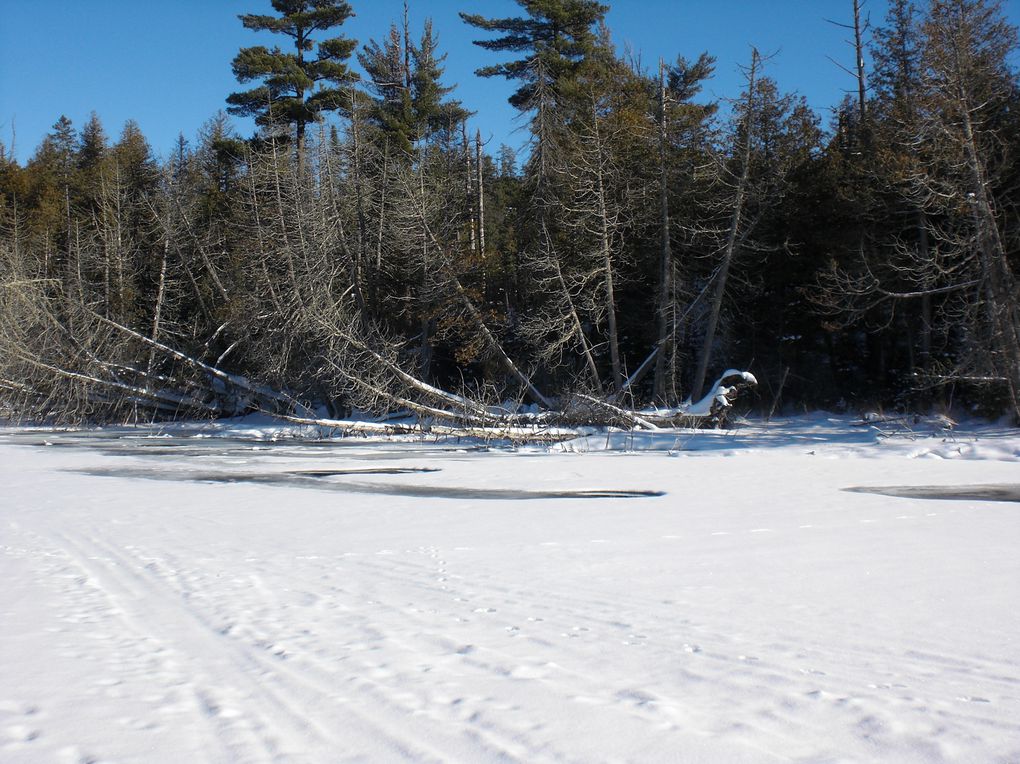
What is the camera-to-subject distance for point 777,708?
11.8 feet

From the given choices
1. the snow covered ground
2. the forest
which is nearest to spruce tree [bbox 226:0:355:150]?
the forest

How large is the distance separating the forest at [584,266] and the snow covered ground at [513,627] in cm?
1104

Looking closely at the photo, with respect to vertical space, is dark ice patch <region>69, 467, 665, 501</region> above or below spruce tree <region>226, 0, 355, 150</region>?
below

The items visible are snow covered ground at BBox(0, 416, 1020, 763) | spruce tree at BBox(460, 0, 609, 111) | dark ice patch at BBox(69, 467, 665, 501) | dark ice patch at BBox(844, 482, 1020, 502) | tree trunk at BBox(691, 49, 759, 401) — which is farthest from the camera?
spruce tree at BBox(460, 0, 609, 111)

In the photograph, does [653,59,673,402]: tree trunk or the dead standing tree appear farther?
[653,59,673,402]: tree trunk

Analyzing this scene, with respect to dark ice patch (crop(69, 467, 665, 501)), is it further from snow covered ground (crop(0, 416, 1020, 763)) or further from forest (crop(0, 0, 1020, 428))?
forest (crop(0, 0, 1020, 428))

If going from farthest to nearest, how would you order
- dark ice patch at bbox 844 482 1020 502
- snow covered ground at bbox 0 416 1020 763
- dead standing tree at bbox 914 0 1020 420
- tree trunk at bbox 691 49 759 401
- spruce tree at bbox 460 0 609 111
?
1. spruce tree at bbox 460 0 609 111
2. tree trunk at bbox 691 49 759 401
3. dead standing tree at bbox 914 0 1020 420
4. dark ice patch at bbox 844 482 1020 502
5. snow covered ground at bbox 0 416 1020 763

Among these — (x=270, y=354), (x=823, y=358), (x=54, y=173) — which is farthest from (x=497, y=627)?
(x=54, y=173)

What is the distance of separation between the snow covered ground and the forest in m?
11.0

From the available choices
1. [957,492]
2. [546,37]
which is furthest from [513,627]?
[546,37]

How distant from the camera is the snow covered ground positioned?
3.34 meters

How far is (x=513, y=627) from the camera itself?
492 cm

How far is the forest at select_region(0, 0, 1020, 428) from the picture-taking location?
19844mm

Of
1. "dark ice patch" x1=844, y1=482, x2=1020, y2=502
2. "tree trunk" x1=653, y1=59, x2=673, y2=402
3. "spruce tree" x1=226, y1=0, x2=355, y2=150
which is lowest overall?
"dark ice patch" x1=844, y1=482, x2=1020, y2=502
